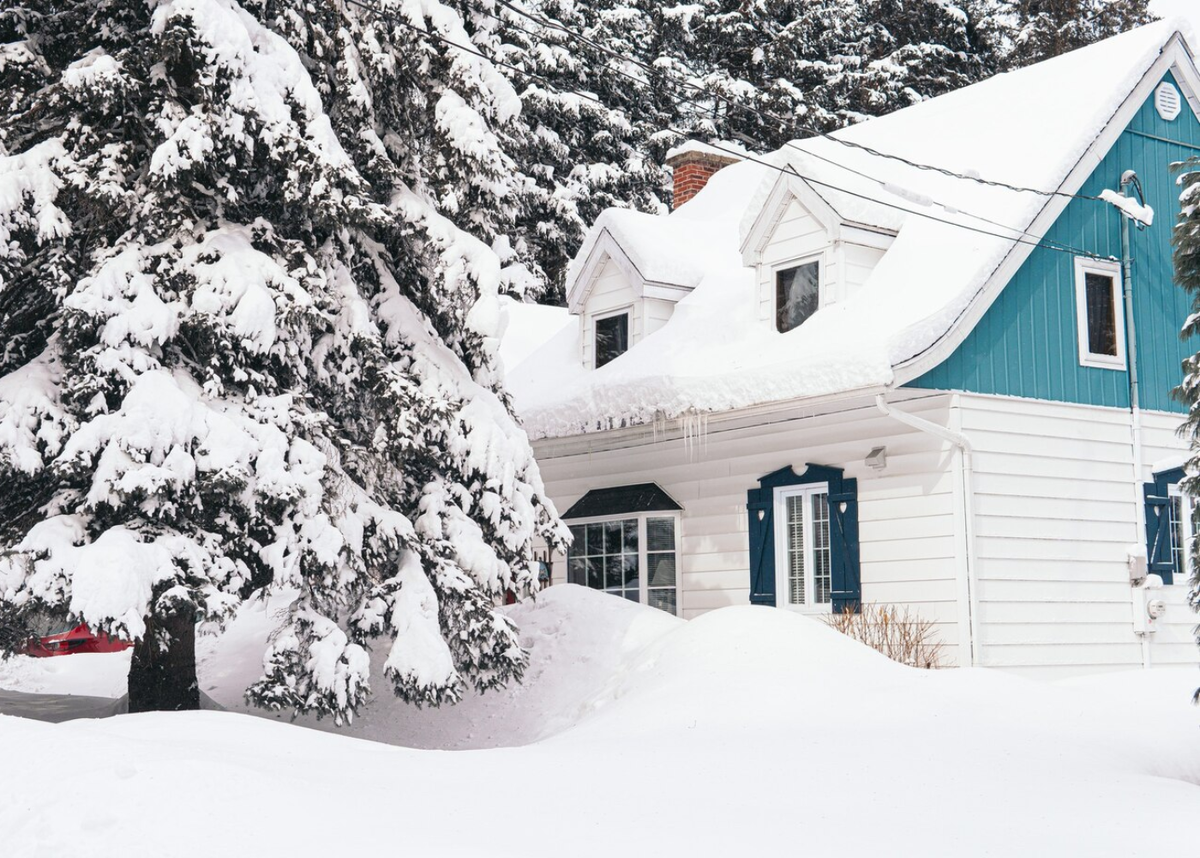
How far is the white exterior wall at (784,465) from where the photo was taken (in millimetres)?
13461

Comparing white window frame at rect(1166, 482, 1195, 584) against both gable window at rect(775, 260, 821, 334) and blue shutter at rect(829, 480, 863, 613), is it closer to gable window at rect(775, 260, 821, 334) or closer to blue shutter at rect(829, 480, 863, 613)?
blue shutter at rect(829, 480, 863, 613)

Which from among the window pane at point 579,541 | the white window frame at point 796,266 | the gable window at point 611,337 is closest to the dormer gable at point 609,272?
the gable window at point 611,337

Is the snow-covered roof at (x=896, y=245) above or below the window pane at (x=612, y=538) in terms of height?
above

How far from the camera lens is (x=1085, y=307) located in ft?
48.9

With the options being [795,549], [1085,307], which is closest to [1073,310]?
[1085,307]

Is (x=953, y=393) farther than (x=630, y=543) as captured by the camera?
No

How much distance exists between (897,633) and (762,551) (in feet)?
7.85

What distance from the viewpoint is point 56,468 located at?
9.95 m

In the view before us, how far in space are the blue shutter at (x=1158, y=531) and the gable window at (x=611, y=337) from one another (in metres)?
7.23

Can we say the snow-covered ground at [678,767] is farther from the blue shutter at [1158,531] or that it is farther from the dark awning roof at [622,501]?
the dark awning roof at [622,501]

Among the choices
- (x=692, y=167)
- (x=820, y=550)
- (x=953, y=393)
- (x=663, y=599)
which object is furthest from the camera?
(x=692, y=167)

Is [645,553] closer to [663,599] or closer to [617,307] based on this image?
[663,599]

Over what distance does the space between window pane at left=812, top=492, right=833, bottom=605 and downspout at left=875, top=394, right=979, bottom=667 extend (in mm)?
1938

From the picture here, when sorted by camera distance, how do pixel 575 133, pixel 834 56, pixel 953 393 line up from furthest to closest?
pixel 834 56 → pixel 575 133 → pixel 953 393
